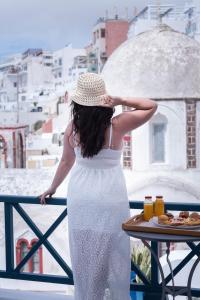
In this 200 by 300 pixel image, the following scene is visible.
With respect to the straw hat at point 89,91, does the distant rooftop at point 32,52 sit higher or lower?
higher

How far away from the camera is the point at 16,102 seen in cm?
3600

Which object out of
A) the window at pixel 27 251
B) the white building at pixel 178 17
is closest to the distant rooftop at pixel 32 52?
the white building at pixel 178 17

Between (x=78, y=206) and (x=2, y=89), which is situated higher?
(x=2, y=89)

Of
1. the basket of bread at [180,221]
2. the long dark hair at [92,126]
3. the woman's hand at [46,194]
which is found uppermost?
the long dark hair at [92,126]

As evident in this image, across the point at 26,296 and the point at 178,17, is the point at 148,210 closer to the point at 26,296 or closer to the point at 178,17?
the point at 26,296

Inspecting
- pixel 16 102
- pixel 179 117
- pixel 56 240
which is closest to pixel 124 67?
pixel 179 117

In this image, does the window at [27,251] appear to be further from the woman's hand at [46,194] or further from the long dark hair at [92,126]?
the long dark hair at [92,126]

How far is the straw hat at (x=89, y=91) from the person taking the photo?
2.17 metres

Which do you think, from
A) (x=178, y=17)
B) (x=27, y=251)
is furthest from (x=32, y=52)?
(x=27, y=251)

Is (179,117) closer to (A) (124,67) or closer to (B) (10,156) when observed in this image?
(A) (124,67)

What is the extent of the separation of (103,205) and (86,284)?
328 mm

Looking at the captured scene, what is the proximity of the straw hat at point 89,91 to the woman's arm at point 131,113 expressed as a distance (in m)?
0.04

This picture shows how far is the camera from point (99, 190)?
2164 millimetres

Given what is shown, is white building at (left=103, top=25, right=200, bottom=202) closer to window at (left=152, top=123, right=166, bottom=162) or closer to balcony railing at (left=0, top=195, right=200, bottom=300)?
window at (left=152, top=123, right=166, bottom=162)
